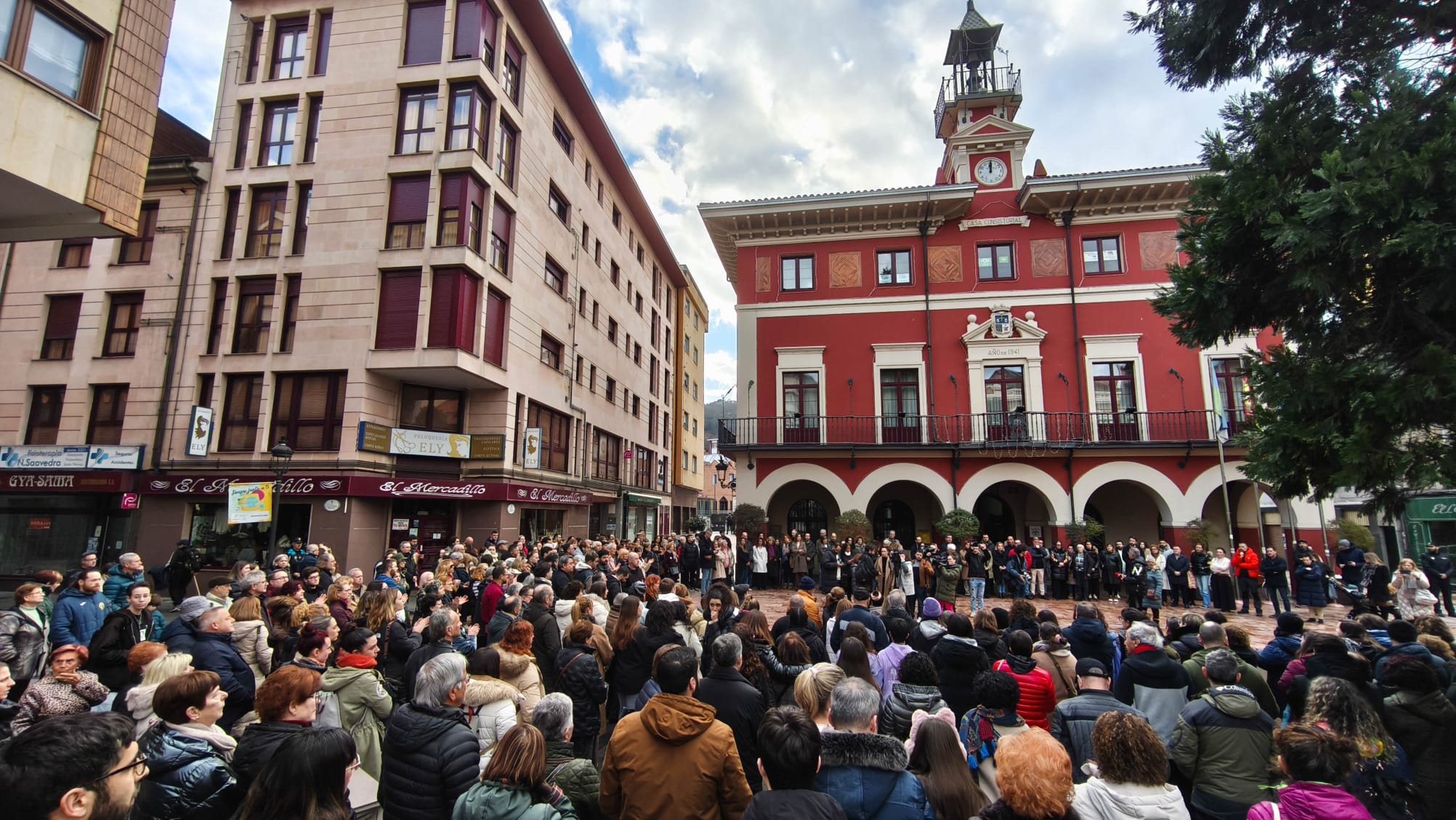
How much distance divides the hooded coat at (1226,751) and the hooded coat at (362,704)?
5.38 meters

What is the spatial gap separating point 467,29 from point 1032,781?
25.4 metres

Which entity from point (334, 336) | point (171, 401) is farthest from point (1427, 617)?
point (171, 401)

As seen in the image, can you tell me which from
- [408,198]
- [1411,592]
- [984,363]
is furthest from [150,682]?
[984,363]

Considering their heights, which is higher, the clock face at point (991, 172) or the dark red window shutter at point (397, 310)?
the clock face at point (991, 172)

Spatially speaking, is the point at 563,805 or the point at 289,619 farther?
the point at 289,619

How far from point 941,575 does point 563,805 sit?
524 inches

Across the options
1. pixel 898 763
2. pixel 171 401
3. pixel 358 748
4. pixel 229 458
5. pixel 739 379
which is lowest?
pixel 358 748

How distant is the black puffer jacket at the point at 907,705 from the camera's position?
14.8ft

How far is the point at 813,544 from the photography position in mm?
20391

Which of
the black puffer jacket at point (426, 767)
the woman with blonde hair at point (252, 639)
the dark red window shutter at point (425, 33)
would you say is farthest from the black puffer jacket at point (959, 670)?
the dark red window shutter at point (425, 33)

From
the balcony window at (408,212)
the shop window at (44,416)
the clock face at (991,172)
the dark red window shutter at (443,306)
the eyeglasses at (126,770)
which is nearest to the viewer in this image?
the eyeglasses at (126,770)

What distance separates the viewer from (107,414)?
21672 millimetres

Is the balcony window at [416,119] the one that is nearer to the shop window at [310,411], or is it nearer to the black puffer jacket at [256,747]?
the shop window at [310,411]

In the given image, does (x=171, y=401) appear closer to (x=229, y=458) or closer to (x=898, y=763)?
(x=229, y=458)
